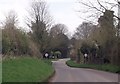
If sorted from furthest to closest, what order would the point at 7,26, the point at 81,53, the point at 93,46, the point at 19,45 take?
the point at 81,53 → the point at 93,46 → the point at 19,45 → the point at 7,26

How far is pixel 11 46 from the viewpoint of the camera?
105 ft

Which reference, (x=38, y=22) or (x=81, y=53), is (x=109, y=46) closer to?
(x=38, y=22)

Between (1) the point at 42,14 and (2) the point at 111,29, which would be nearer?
(2) the point at 111,29

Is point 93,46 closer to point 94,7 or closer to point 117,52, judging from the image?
point 117,52

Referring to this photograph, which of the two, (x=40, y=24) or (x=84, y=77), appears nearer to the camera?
(x=84, y=77)

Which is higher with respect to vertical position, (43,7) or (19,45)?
(43,7)

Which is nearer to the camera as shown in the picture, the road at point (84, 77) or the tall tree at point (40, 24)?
the road at point (84, 77)

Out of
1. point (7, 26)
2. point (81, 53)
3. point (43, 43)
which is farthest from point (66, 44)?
point (7, 26)

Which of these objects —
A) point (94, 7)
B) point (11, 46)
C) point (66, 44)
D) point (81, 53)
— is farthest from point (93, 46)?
point (66, 44)

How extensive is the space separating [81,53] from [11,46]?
188 ft

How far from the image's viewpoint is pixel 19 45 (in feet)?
124

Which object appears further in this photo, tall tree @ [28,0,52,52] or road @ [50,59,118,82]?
tall tree @ [28,0,52,52]

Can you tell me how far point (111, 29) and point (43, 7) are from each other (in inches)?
1267

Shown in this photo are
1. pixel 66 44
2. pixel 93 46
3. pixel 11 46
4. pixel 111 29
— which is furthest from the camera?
pixel 66 44
